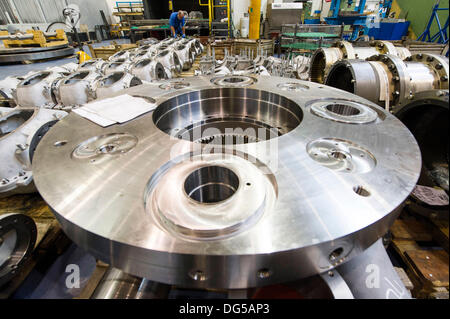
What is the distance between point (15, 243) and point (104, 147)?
1.00m

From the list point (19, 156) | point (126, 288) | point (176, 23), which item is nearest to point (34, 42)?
point (176, 23)

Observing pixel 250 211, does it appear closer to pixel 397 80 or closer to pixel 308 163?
pixel 308 163

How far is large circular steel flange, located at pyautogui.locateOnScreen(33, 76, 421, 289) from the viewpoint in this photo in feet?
2.05

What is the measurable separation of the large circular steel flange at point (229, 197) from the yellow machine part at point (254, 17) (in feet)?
27.1

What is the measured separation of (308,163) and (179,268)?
1.87 feet

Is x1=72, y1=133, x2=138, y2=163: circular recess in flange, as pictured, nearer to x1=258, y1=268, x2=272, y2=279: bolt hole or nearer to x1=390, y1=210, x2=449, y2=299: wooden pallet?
x1=258, y1=268, x2=272, y2=279: bolt hole

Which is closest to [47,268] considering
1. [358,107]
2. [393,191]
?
Result: [393,191]

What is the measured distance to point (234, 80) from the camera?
1987 millimetres

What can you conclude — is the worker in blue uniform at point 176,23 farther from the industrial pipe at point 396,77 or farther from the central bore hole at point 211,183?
the central bore hole at point 211,183

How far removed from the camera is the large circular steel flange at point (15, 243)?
4.22 feet

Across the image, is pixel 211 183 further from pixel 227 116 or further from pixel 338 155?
pixel 227 116

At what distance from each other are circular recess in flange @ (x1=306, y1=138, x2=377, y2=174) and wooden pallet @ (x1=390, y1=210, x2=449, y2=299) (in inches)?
26.0

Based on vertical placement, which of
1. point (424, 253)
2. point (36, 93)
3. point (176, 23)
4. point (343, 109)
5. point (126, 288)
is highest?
point (176, 23)
